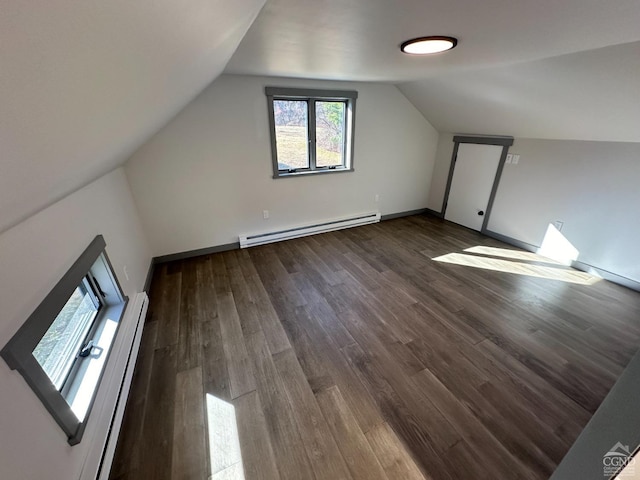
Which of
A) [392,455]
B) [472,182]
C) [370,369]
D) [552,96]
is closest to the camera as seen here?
[392,455]

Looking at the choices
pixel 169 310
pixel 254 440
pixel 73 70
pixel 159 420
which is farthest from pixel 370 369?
pixel 73 70

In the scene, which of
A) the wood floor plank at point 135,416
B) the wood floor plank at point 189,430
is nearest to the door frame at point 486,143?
the wood floor plank at point 189,430

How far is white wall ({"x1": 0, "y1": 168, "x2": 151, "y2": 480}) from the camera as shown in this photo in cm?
86

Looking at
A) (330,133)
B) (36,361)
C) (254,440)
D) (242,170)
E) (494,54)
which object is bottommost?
(254,440)

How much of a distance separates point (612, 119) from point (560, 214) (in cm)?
111

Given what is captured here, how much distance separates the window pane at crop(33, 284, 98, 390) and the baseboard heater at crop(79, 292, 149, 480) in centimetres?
18

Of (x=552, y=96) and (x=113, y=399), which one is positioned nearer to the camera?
(x=113, y=399)

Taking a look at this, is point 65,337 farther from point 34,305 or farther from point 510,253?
point 510,253

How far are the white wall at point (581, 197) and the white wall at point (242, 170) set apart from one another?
1.55 meters

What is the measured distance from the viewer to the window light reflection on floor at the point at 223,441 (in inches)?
51.7

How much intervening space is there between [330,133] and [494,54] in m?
2.11

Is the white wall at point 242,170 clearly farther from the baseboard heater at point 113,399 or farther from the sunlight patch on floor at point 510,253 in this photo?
the sunlight patch on floor at point 510,253

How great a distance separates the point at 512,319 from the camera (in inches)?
89.7

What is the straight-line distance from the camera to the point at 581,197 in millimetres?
2881
